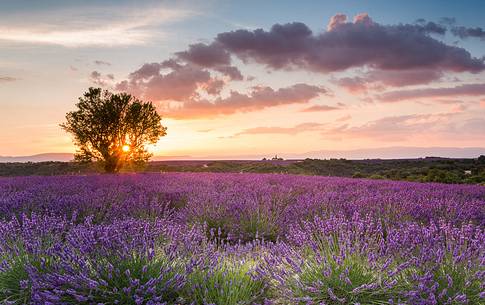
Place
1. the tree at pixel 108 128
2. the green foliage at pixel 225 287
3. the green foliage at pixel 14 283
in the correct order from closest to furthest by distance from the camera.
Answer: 1. the green foliage at pixel 225 287
2. the green foliage at pixel 14 283
3. the tree at pixel 108 128

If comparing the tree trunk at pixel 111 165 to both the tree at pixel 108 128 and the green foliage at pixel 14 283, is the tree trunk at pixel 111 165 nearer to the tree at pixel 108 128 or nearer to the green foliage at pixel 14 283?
the tree at pixel 108 128

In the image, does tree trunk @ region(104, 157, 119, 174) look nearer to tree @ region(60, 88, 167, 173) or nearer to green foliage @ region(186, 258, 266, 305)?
tree @ region(60, 88, 167, 173)

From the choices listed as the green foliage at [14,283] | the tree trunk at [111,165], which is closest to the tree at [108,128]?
the tree trunk at [111,165]

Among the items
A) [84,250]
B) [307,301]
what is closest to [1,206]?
[84,250]

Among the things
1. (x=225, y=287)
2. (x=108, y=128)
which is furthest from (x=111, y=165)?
(x=225, y=287)

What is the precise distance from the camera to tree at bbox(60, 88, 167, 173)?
20.2m

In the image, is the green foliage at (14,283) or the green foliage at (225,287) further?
the green foliage at (14,283)

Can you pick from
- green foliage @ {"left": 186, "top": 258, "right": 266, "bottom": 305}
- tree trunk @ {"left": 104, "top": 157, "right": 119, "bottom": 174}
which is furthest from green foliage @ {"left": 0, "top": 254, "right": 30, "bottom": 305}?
tree trunk @ {"left": 104, "top": 157, "right": 119, "bottom": 174}

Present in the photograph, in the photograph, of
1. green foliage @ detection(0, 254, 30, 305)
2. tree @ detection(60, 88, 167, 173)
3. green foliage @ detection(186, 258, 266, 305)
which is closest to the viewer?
green foliage @ detection(186, 258, 266, 305)

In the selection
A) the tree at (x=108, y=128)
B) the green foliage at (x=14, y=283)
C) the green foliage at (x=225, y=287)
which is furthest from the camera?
the tree at (x=108, y=128)

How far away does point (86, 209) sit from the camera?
669 cm

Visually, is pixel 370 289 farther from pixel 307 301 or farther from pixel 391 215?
pixel 391 215

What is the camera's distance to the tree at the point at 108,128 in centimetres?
2019

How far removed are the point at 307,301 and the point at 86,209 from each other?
4.53m
